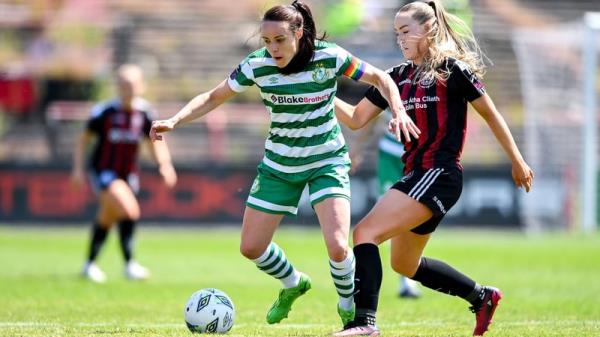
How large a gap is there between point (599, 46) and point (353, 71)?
19084 millimetres

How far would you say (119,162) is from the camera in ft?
39.8

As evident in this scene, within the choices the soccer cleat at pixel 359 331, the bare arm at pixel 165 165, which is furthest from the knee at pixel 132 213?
the soccer cleat at pixel 359 331

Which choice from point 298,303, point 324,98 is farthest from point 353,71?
point 298,303

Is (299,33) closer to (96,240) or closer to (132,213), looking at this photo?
(132,213)

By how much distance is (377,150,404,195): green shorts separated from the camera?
32.6 ft

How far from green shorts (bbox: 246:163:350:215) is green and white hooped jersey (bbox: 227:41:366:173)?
46mm

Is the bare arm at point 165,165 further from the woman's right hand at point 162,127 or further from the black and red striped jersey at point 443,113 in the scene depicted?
the black and red striped jersey at point 443,113

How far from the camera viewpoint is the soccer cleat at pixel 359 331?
6.13 m

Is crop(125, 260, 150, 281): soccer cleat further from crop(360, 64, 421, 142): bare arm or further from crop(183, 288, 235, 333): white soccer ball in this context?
crop(360, 64, 421, 142): bare arm

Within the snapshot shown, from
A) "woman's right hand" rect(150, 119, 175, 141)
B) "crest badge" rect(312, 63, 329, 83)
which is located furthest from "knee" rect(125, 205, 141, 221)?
"crest badge" rect(312, 63, 329, 83)

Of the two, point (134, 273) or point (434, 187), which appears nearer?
point (434, 187)

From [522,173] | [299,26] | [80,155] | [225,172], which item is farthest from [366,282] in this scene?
[225,172]

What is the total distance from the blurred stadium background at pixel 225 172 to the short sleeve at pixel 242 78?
74 cm

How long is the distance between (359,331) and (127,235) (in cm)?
628
